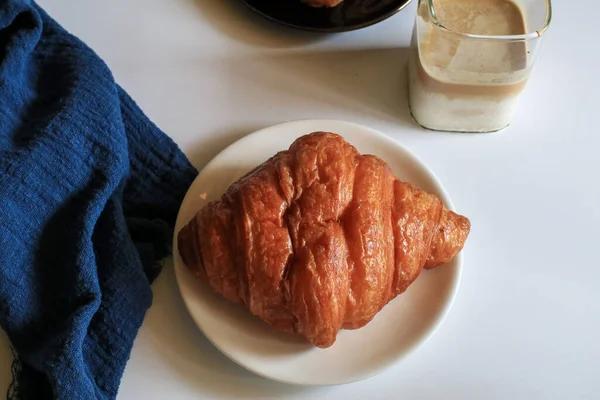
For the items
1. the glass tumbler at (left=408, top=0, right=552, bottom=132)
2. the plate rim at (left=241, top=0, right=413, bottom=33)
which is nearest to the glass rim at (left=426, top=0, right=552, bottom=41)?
the glass tumbler at (left=408, top=0, right=552, bottom=132)

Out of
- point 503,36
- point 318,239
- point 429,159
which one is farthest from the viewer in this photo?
point 429,159

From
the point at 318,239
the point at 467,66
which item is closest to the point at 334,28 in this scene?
the point at 467,66

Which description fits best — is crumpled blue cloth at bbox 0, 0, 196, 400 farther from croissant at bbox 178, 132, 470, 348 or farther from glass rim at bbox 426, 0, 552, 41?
glass rim at bbox 426, 0, 552, 41

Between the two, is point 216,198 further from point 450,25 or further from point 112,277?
point 450,25

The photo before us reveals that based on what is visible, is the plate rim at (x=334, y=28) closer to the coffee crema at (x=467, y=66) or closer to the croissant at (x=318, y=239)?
the coffee crema at (x=467, y=66)

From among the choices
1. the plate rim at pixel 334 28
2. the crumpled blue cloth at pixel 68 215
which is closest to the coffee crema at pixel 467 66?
the plate rim at pixel 334 28

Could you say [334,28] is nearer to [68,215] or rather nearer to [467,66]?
[467,66]
